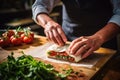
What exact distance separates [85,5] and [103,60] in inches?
20.9

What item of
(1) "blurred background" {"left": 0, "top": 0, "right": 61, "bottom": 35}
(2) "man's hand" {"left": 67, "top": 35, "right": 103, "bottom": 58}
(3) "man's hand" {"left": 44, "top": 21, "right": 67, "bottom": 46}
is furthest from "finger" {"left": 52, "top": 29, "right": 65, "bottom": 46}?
(1) "blurred background" {"left": 0, "top": 0, "right": 61, "bottom": 35}

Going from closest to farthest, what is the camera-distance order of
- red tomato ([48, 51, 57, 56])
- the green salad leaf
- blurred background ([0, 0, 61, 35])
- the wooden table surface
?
the green salad leaf < the wooden table surface < red tomato ([48, 51, 57, 56]) < blurred background ([0, 0, 61, 35])

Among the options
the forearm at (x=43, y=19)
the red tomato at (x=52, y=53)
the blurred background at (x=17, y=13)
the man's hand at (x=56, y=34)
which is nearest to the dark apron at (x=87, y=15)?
the forearm at (x=43, y=19)

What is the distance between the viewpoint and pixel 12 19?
11.7 feet

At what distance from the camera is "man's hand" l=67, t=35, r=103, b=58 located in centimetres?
127

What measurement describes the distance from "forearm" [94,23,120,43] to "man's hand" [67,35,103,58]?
0.04 meters

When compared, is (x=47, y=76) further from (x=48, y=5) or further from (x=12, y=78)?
(x=48, y=5)

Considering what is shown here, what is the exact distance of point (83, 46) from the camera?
1278 millimetres

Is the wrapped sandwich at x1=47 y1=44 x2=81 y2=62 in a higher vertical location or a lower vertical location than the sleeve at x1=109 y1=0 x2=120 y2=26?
lower

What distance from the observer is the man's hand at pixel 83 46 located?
127 centimetres

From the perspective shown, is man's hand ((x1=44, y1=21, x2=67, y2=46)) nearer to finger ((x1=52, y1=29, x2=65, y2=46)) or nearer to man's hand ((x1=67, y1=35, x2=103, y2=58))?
finger ((x1=52, y1=29, x2=65, y2=46))

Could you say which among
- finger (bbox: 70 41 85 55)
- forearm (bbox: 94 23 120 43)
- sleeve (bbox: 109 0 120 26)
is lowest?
finger (bbox: 70 41 85 55)

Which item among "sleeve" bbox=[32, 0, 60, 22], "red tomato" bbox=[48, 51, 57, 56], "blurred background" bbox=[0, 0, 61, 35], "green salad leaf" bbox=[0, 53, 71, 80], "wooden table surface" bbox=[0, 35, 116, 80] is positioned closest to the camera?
"green salad leaf" bbox=[0, 53, 71, 80]

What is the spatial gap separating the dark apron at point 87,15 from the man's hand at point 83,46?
43 cm
